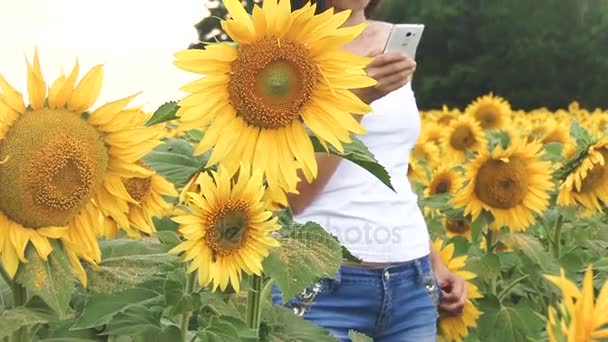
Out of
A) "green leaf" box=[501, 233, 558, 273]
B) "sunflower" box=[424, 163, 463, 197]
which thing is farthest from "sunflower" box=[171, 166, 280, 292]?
"sunflower" box=[424, 163, 463, 197]

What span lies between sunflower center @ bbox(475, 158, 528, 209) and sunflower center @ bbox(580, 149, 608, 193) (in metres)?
0.21

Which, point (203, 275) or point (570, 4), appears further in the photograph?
point (570, 4)

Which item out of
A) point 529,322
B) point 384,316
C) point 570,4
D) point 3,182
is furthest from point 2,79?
point 570,4

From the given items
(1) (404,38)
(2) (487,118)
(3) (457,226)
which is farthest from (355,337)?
(2) (487,118)

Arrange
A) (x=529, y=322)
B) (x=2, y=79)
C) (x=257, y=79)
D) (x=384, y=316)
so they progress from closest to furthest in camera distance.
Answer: (x=2, y=79) → (x=257, y=79) → (x=384, y=316) → (x=529, y=322)

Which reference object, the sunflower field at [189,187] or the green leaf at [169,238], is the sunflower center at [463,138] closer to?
the sunflower field at [189,187]

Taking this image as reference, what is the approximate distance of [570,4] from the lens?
18.2 meters

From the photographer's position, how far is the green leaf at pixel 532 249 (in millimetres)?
2979

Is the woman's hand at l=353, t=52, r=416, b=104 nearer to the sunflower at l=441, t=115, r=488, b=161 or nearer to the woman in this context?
the woman

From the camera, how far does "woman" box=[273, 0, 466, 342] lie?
7.16 ft

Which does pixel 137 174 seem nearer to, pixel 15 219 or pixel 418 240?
pixel 15 219

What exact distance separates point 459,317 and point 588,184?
577 millimetres

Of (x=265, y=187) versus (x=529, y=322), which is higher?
(x=265, y=187)

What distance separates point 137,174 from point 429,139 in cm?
480
